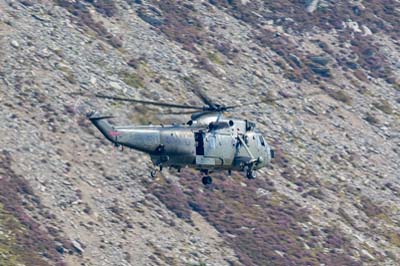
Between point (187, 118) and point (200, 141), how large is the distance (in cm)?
2875

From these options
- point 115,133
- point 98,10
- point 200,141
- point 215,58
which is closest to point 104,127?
point 115,133

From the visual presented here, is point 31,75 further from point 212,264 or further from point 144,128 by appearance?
point 144,128

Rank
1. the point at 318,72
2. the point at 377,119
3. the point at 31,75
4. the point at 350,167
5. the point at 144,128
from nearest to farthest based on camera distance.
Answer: the point at 144,128 → the point at 31,75 → the point at 350,167 → the point at 377,119 → the point at 318,72

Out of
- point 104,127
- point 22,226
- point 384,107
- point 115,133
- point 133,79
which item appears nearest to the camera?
point 104,127

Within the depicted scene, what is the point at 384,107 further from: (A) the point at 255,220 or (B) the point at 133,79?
(A) the point at 255,220

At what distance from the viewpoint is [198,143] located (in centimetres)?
4712

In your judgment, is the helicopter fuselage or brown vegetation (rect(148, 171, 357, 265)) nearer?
the helicopter fuselage

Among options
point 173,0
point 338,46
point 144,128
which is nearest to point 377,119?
point 338,46

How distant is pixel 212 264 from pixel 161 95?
15793 mm

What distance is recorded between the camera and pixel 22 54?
3007 inches

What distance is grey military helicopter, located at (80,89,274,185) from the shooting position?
4456 cm

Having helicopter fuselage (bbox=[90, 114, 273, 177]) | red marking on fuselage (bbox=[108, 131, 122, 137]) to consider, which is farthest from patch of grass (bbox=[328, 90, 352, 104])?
red marking on fuselage (bbox=[108, 131, 122, 137])

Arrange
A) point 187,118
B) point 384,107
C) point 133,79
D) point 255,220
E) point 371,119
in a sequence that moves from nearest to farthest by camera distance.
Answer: point 255,220 → point 187,118 → point 133,79 → point 371,119 → point 384,107

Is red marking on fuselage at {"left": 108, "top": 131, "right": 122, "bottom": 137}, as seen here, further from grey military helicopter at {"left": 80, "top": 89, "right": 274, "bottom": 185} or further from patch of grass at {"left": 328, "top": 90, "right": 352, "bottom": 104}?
patch of grass at {"left": 328, "top": 90, "right": 352, "bottom": 104}
